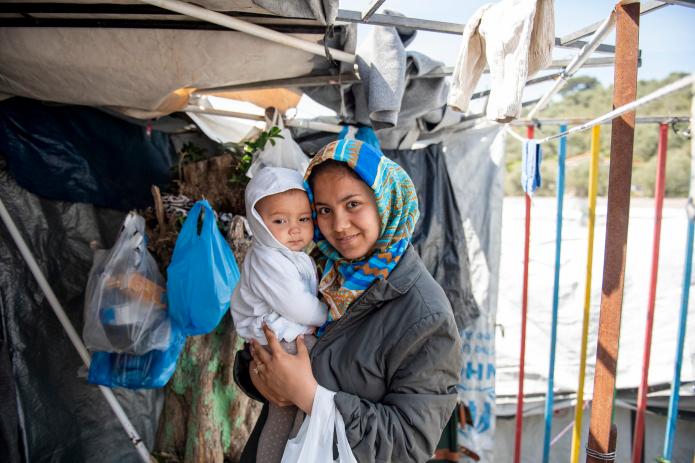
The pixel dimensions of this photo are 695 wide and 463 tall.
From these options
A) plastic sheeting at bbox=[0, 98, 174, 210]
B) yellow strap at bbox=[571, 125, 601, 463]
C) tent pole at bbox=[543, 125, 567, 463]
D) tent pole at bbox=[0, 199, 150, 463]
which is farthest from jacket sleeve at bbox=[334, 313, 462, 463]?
plastic sheeting at bbox=[0, 98, 174, 210]

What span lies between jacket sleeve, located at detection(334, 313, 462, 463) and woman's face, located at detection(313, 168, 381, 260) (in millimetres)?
309

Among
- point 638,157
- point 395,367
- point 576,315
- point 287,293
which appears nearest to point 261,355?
point 287,293

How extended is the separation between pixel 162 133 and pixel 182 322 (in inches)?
77.6

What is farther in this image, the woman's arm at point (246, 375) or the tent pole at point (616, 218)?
the woman's arm at point (246, 375)

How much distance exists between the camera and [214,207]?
3006 mm

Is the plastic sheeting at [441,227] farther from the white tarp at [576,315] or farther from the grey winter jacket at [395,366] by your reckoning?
the grey winter jacket at [395,366]

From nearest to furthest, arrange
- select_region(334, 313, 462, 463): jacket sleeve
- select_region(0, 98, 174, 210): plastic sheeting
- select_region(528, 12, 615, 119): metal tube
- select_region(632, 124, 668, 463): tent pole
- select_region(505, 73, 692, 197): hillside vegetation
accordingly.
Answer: select_region(334, 313, 462, 463): jacket sleeve → select_region(528, 12, 615, 119): metal tube → select_region(0, 98, 174, 210): plastic sheeting → select_region(632, 124, 668, 463): tent pole → select_region(505, 73, 692, 197): hillside vegetation

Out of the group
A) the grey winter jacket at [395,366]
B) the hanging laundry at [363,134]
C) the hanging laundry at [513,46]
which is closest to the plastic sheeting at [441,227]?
the hanging laundry at [363,134]

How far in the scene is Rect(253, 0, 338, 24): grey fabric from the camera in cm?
157

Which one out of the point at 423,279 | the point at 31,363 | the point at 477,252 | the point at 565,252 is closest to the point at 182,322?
the point at 31,363

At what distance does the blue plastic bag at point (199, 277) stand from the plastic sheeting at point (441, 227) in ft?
7.03

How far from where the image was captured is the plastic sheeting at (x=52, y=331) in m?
2.95

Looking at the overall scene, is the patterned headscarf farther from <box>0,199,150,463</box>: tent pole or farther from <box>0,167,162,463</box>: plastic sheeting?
<box>0,167,162,463</box>: plastic sheeting

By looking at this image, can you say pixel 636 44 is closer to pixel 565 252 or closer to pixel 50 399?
pixel 50 399
